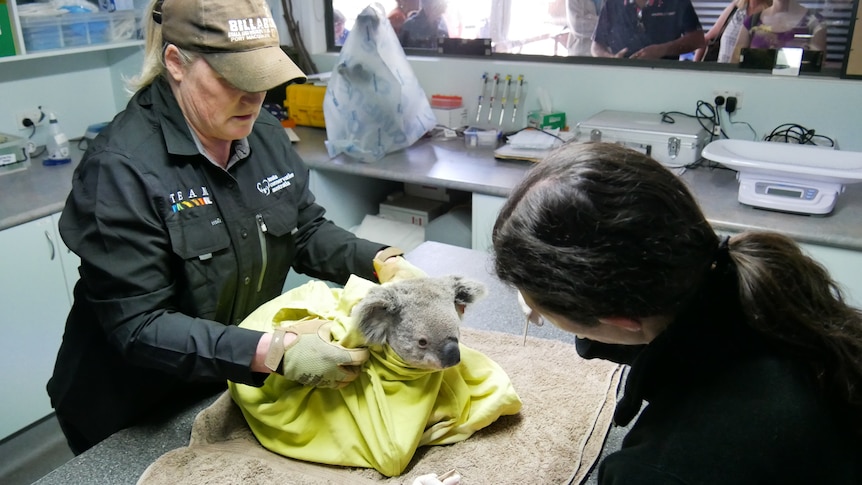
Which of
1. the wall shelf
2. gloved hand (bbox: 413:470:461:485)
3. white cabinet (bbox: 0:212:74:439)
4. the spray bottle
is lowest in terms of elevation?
white cabinet (bbox: 0:212:74:439)

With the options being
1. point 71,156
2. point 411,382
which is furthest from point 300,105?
point 411,382

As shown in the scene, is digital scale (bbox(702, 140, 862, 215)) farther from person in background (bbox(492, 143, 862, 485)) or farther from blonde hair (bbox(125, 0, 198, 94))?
blonde hair (bbox(125, 0, 198, 94))

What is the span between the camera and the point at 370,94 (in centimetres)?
282

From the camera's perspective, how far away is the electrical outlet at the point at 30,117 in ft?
9.93

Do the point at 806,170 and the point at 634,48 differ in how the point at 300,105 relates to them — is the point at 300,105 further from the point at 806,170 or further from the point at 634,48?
the point at 806,170

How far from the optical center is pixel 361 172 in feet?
9.05

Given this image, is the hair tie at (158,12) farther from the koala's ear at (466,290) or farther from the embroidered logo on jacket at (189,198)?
the koala's ear at (466,290)

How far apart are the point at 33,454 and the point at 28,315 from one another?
0.54m

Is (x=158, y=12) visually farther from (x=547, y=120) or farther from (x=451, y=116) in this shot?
(x=451, y=116)

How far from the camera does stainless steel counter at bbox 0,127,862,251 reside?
81.7 inches

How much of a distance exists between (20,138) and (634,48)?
2598 millimetres

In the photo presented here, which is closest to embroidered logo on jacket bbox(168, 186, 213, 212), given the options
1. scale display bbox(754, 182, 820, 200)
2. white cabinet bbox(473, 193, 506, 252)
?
white cabinet bbox(473, 193, 506, 252)

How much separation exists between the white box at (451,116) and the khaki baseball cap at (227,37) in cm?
198

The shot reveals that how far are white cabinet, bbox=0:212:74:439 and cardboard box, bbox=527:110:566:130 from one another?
194 centimetres
